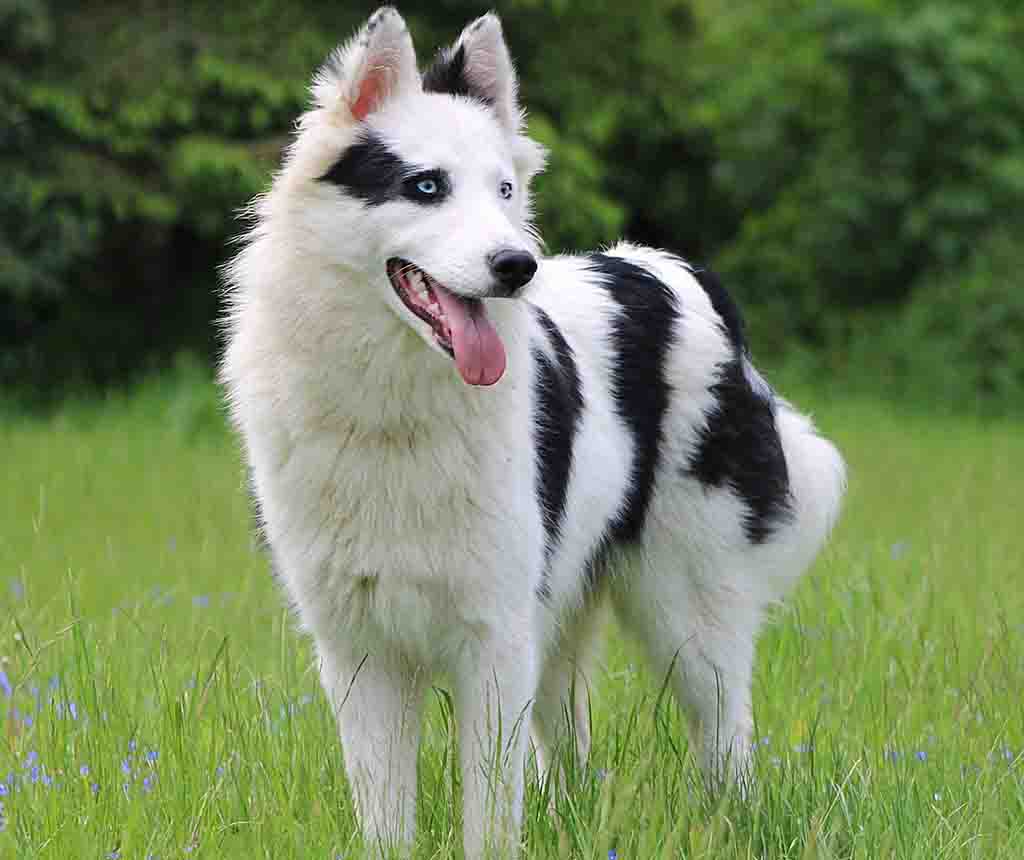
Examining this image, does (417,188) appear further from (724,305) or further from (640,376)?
(724,305)

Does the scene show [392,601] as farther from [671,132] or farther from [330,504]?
[671,132]

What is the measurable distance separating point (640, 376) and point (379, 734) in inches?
54.7

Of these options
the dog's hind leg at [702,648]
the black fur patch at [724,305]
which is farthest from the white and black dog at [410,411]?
the black fur patch at [724,305]

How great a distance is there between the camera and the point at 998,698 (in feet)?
16.3

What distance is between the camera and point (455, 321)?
3646mm

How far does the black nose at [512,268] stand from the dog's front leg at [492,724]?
0.87 meters

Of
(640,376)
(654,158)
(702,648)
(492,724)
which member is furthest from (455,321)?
(654,158)

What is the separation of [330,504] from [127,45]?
10.2 m

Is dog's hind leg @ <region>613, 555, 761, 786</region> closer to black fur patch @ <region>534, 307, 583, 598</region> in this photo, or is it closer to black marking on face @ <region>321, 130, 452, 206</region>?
black fur patch @ <region>534, 307, 583, 598</region>

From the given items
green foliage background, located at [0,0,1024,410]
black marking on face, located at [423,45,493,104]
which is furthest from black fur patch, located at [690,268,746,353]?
green foliage background, located at [0,0,1024,410]

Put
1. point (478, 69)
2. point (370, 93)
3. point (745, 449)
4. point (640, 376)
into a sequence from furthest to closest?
point (745, 449), point (640, 376), point (478, 69), point (370, 93)

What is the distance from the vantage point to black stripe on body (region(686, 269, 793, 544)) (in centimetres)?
466

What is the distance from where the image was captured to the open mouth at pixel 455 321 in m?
3.62

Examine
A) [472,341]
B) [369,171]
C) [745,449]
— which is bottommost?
[745,449]
